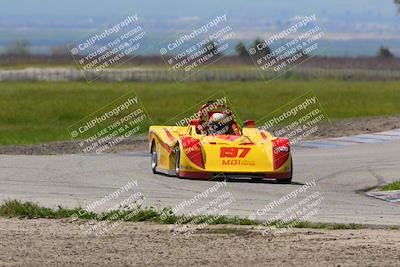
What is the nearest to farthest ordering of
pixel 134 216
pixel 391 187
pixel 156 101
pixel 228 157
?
pixel 134 216 → pixel 391 187 → pixel 228 157 → pixel 156 101

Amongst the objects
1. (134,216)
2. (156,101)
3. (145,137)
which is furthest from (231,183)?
(156,101)

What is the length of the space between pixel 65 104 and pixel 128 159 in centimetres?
2781

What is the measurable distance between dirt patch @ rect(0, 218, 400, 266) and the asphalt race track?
1.84 m

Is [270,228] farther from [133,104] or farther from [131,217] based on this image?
[133,104]

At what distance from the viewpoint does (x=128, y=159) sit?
25656mm

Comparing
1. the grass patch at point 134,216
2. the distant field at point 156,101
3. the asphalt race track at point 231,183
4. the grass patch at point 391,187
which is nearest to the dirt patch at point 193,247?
the grass patch at point 134,216

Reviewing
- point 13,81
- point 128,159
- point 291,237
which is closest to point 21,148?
point 128,159

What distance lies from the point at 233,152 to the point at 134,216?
5.80 meters

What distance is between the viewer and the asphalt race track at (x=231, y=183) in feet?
58.9

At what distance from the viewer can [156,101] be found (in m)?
58.0

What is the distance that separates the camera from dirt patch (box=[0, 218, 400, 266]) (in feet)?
41.6

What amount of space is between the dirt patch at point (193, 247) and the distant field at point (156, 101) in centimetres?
1728

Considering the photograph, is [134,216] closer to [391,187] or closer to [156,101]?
[391,187]

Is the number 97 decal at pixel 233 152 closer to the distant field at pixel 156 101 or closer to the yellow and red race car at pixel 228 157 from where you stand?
the yellow and red race car at pixel 228 157
